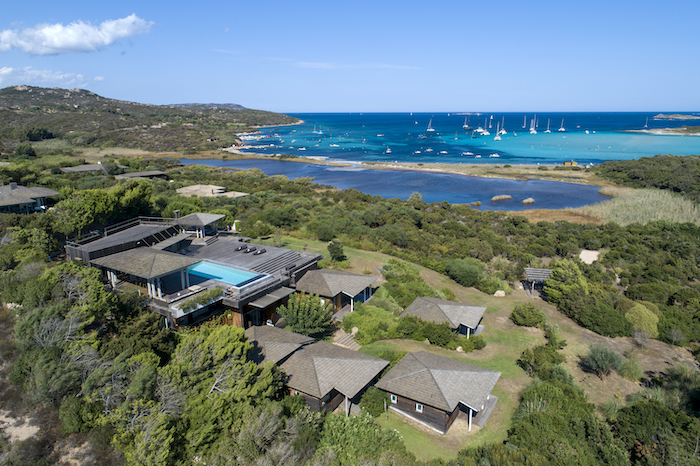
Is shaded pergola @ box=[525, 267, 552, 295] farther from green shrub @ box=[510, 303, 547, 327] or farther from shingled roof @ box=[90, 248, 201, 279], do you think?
shingled roof @ box=[90, 248, 201, 279]

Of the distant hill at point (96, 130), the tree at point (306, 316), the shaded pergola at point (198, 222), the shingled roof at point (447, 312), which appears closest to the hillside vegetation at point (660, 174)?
the shingled roof at point (447, 312)

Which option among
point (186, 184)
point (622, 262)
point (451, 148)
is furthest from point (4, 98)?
point (622, 262)

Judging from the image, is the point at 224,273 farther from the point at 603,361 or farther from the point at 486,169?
the point at 486,169

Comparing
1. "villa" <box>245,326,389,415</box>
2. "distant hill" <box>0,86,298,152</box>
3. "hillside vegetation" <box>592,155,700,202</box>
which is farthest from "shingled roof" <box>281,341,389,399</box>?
"distant hill" <box>0,86,298,152</box>

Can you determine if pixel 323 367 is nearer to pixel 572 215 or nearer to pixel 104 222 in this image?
pixel 104 222

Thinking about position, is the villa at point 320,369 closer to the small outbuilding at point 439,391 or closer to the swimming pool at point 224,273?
the small outbuilding at point 439,391

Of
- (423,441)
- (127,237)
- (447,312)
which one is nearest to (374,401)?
(423,441)
